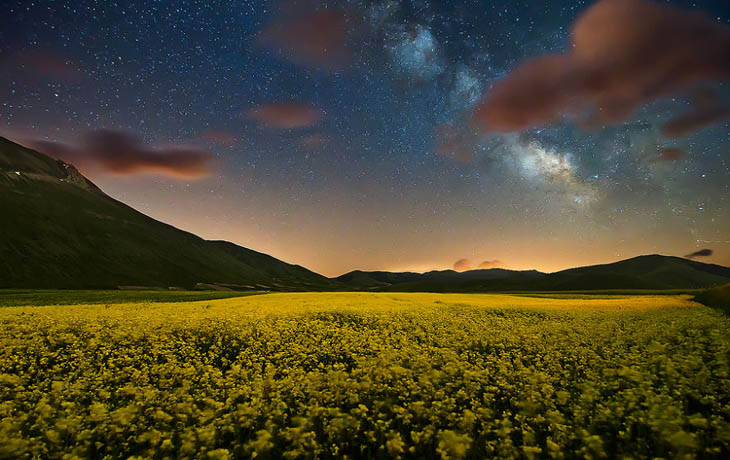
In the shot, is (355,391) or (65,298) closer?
(355,391)

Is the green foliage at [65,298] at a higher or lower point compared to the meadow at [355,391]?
lower

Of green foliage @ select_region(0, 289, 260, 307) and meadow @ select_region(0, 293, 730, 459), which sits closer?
meadow @ select_region(0, 293, 730, 459)

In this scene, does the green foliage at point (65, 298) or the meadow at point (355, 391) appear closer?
the meadow at point (355, 391)

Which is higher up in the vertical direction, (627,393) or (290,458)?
(627,393)

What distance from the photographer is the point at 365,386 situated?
38.1 ft

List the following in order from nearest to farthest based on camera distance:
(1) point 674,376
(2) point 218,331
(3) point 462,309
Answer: (1) point 674,376 → (2) point 218,331 → (3) point 462,309

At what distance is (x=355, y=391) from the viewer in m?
11.7

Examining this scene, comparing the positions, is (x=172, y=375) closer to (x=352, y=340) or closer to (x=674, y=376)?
(x=352, y=340)

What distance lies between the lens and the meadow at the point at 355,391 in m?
8.22

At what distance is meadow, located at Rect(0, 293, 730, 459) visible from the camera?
8219 mm

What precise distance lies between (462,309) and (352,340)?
62.3 ft

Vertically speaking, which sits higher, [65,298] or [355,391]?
[355,391]

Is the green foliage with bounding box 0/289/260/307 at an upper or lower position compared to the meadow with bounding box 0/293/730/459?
lower

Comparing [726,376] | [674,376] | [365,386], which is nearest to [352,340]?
[365,386]
